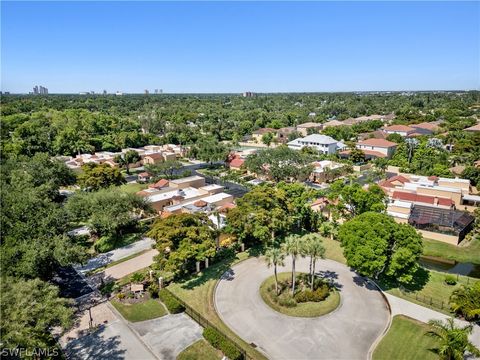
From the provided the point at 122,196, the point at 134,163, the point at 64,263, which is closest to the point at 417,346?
the point at 64,263

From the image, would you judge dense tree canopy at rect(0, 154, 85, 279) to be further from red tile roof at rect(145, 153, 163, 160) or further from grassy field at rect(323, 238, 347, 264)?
red tile roof at rect(145, 153, 163, 160)

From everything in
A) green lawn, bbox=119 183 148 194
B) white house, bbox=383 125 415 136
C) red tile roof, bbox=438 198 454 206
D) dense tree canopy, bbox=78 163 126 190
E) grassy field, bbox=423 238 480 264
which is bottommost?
grassy field, bbox=423 238 480 264

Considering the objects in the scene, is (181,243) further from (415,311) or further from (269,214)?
(415,311)

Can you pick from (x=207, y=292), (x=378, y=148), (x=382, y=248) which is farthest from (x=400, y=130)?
(x=207, y=292)

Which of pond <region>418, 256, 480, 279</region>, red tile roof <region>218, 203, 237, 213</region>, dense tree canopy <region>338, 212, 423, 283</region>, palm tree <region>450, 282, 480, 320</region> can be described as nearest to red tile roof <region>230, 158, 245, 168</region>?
red tile roof <region>218, 203, 237, 213</region>

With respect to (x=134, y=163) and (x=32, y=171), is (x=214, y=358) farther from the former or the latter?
(x=134, y=163)

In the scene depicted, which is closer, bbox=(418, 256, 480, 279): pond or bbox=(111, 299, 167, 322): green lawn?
bbox=(111, 299, 167, 322): green lawn
